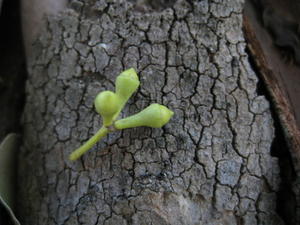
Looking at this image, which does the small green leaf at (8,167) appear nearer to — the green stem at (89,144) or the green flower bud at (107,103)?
the green stem at (89,144)

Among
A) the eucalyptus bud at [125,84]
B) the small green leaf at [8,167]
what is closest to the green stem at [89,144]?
the eucalyptus bud at [125,84]

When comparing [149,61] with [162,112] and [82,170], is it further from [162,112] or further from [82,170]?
[82,170]

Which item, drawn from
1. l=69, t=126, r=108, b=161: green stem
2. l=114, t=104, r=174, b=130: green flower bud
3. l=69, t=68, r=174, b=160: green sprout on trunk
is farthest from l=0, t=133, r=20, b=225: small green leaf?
l=114, t=104, r=174, b=130: green flower bud

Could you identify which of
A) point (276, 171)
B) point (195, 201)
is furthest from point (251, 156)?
point (195, 201)

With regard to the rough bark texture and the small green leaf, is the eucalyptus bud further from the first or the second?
the small green leaf

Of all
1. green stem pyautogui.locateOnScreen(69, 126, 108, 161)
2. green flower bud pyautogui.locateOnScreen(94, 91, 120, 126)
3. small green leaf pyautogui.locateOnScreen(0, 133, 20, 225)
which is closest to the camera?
green flower bud pyautogui.locateOnScreen(94, 91, 120, 126)

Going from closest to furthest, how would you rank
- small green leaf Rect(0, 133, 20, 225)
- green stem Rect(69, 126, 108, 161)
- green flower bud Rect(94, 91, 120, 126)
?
green flower bud Rect(94, 91, 120, 126) < green stem Rect(69, 126, 108, 161) < small green leaf Rect(0, 133, 20, 225)

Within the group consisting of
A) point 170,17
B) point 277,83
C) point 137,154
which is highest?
point 170,17
